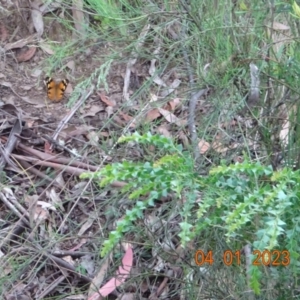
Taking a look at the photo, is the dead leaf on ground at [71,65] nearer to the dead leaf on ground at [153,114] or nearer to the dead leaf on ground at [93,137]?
the dead leaf on ground at [93,137]

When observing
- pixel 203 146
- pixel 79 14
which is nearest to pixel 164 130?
pixel 203 146

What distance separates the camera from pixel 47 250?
7.89 ft

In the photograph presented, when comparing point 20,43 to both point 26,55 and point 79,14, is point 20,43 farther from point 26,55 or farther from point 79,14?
point 79,14

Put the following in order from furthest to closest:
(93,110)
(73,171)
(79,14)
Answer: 1. (93,110)
2. (79,14)
3. (73,171)

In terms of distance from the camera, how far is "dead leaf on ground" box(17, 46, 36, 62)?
10.8ft

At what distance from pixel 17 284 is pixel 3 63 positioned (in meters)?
1.33

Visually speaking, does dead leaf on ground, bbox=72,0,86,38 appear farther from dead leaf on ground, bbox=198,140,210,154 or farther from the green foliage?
the green foliage

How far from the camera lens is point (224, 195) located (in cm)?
151

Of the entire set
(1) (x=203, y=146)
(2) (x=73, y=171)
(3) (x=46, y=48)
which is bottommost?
(2) (x=73, y=171)

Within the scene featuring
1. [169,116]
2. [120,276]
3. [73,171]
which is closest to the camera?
[120,276]

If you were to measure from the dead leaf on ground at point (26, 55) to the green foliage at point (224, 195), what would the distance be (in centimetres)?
189
